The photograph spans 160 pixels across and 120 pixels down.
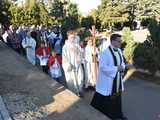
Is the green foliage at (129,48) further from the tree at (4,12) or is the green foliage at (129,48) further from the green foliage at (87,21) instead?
the green foliage at (87,21)

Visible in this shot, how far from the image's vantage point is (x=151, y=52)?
14.4 metres

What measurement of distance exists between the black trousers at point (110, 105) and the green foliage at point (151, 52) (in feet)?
17.5

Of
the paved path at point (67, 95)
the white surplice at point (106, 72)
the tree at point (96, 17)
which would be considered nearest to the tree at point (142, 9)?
the tree at point (96, 17)

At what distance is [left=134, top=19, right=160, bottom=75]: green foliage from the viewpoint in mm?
14375

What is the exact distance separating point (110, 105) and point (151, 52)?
220 inches

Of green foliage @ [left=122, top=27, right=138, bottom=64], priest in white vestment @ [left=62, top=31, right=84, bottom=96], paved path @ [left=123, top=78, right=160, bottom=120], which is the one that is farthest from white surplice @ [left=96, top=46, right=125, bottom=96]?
green foliage @ [left=122, top=27, right=138, bottom=64]

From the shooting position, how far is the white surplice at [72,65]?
11.6 meters

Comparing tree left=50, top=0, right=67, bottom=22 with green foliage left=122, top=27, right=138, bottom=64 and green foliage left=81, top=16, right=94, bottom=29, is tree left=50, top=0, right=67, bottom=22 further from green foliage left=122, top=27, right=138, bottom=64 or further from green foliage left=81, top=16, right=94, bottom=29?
green foliage left=122, top=27, right=138, bottom=64

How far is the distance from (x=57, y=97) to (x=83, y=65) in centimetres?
275

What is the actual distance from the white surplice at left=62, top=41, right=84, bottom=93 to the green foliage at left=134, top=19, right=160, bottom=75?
3.36 metres

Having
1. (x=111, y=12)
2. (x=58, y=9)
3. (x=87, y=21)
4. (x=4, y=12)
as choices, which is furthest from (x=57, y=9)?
(x=4, y=12)

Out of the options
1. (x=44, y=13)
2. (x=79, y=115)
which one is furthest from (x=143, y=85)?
(x=44, y=13)

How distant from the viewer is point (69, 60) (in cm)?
1162

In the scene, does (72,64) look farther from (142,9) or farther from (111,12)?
(142,9)
